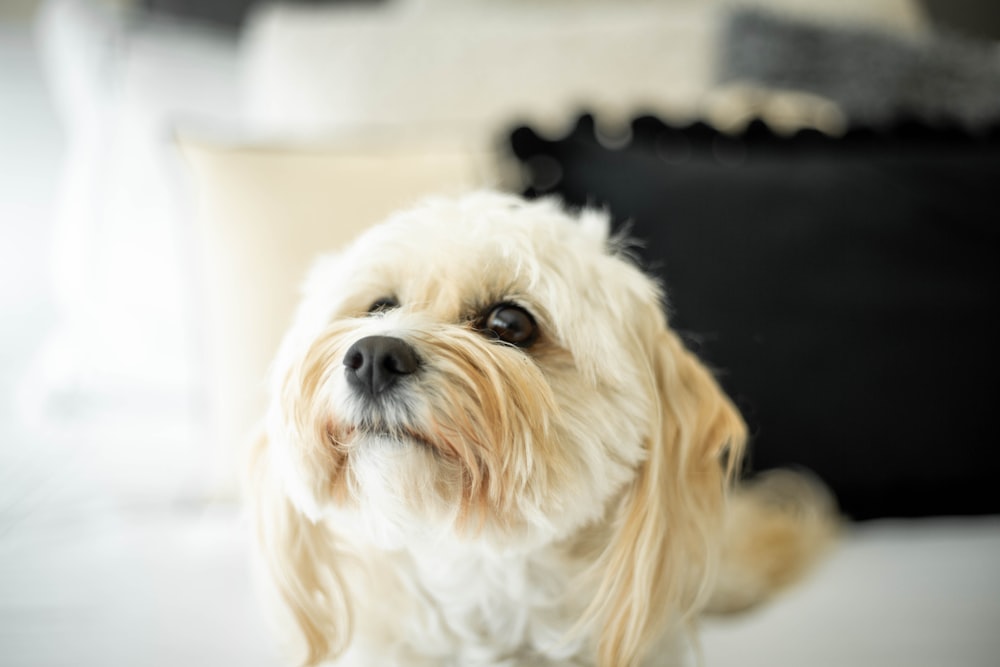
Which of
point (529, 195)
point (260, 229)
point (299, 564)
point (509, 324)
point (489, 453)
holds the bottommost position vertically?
point (299, 564)

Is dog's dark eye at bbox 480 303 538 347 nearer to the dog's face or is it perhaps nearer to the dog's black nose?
the dog's face

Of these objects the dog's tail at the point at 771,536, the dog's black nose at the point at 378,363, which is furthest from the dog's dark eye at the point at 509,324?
the dog's tail at the point at 771,536

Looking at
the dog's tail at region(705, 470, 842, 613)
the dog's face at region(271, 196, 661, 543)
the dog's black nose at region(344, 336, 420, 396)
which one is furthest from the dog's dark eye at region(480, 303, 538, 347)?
the dog's tail at region(705, 470, 842, 613)

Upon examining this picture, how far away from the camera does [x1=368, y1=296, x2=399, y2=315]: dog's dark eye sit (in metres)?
0.68

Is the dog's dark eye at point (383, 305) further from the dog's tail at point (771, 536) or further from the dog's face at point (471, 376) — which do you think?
the dog's tail at point (771, 536)

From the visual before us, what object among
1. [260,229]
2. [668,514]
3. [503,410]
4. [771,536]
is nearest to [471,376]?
[503,410]

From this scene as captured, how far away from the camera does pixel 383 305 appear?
2.26 feet

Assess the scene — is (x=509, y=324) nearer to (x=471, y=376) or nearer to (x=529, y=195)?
(x=471, y=376)

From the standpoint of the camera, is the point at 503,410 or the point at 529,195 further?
the point at 529,195

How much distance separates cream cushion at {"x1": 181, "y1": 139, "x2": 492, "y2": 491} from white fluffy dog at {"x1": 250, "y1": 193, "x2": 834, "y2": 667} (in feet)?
0.86

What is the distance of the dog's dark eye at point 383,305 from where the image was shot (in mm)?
683

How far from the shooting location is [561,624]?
29.0 inches

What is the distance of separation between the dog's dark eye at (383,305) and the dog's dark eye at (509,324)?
0.09 m

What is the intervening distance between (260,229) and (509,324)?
483mm
